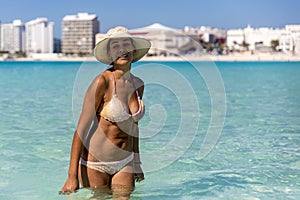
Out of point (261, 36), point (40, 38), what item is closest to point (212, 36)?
point (261, 36)

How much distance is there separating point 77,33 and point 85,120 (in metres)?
166

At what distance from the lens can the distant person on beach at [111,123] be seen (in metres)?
3.60

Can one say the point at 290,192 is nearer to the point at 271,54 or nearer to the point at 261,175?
the point at 261,175

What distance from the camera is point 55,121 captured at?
425 inches

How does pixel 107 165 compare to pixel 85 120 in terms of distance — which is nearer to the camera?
pixel 85 120

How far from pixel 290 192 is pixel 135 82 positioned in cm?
230

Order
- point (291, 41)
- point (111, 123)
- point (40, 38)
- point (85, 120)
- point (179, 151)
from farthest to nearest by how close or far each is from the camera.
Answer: point (40, 38), point (291, 41), point (179, 151), point (111, 123), point (85, 120)

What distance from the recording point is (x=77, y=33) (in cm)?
16675

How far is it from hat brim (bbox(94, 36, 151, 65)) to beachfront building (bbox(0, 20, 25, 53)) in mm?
189098

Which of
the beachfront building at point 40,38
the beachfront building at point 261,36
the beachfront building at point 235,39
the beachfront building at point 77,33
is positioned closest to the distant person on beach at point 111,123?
the beachfront building at point 261,36

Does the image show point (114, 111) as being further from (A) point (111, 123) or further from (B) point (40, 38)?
(B) point (40, 38)

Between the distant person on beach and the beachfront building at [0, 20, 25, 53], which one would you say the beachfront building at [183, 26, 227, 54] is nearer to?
the beachfront building at [0, 20, 25, 53]

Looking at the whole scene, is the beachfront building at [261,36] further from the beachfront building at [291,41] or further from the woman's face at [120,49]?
the woman's face at [120,49]

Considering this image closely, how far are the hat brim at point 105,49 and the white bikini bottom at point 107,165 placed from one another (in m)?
0.76
